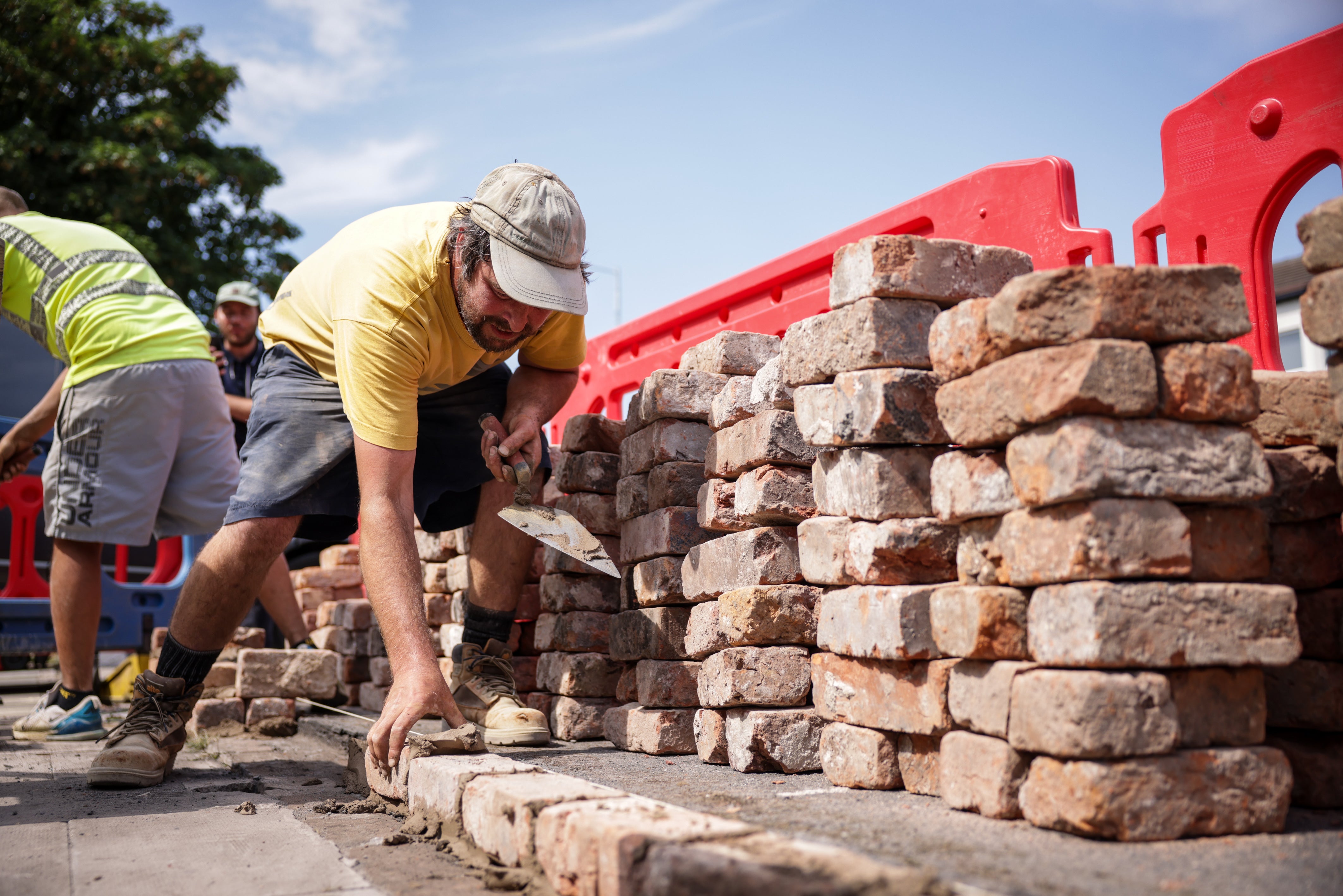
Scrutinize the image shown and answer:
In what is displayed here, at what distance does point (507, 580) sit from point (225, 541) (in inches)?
39.2

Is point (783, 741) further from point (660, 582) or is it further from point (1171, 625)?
point (1171, 625)

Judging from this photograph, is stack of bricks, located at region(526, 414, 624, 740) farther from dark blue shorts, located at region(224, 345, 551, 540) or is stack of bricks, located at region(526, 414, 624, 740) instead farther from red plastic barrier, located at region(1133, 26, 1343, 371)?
red plastic barrier, located at region(1133, 26, 1343, 371)

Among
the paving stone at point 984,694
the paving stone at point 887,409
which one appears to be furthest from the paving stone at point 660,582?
the paving stone at point 984,694

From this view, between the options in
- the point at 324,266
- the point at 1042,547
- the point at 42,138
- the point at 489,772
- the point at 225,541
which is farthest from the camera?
the point at 42,138

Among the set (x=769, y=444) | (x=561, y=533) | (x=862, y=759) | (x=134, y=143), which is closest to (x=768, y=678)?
(x=862, y=759)

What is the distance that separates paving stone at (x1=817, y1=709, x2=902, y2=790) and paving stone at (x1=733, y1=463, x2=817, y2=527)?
0.63m

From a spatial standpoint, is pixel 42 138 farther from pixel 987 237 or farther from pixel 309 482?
pixel 987 237

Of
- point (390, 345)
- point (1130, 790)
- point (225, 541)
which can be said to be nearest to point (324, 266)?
point (390, 345)

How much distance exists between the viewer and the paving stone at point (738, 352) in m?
3.49

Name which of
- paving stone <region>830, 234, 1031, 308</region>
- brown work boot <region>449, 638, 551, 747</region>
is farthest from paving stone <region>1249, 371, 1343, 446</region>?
brown work boot <region>449, 638, 551, 747</region>

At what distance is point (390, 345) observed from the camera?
2988 millimetres

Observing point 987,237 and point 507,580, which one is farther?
point 507,580

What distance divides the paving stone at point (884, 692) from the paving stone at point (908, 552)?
20 centimetres

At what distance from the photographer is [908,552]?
7.67 feet
